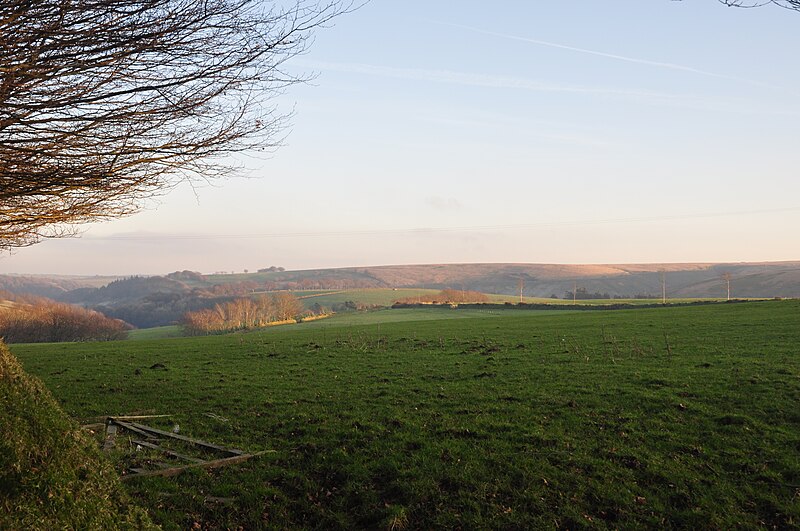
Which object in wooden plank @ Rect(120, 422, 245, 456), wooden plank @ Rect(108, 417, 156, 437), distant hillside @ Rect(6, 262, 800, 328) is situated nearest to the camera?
wooden plank @ Rect(120, 422, 245, 456)

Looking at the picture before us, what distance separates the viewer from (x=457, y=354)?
1013 inches

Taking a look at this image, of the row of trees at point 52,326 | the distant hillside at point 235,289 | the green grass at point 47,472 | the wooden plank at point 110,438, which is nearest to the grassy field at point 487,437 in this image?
the wooden plank at point 110,438

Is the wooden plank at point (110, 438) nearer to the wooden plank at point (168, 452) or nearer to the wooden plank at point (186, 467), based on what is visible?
the wooden plank at point (168, 452)

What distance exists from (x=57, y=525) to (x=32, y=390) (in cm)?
→ 221

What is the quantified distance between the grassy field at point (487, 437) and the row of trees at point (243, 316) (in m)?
57.7

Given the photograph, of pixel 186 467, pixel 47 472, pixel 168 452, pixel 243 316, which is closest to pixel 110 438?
pixel 168 452

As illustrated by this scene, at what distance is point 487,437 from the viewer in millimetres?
11078

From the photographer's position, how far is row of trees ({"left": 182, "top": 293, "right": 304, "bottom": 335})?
261 ft

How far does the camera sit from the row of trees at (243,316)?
261 feet

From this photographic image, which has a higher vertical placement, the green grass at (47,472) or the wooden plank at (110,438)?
the green grass at (47,472)

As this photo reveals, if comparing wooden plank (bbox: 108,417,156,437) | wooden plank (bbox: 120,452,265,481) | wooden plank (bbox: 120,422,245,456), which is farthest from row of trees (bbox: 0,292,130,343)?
wooden plank (bbox: 120,452,265,481)

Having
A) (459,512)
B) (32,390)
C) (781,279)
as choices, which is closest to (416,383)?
(459,512)

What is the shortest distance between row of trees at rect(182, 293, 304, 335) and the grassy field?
5770cm

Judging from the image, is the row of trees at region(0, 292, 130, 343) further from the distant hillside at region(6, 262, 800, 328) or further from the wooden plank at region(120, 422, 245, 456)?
the wooden plank at region(120, 422, 245, 456)
